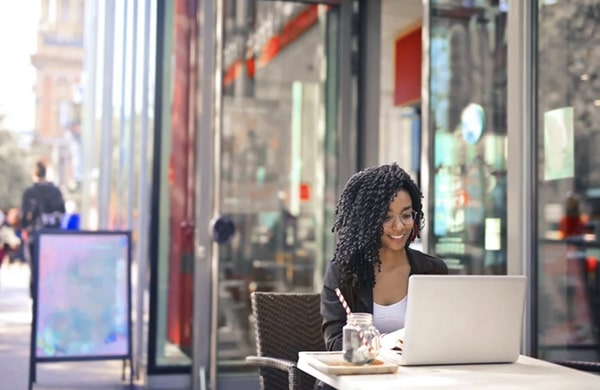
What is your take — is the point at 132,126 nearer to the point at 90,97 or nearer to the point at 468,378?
the point at 90,97

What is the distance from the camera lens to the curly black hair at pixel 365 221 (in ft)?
9.41

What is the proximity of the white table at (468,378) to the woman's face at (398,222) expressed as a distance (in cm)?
51

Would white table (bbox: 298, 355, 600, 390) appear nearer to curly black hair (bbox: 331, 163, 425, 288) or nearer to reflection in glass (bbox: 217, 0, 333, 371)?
curly black hair (bbox: 331, 163, 425, 288)

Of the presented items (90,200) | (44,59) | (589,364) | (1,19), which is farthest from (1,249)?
(44,59)

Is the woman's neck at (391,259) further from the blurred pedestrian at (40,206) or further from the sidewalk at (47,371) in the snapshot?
the blurred pedestrian at (40,206)

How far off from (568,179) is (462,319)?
1624 millimetres

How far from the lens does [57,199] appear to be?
943 centimetres

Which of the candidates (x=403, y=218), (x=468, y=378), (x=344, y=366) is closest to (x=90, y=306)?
(x=403, y=218)

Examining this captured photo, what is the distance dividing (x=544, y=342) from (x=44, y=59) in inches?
1780

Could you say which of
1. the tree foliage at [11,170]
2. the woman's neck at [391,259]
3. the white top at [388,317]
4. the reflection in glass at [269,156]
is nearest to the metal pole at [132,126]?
the reflection in glass at [269,156]

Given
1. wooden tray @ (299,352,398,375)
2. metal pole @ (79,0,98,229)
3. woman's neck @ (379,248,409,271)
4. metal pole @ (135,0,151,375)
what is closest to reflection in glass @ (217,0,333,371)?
metal pole @ (135,0,151,375)

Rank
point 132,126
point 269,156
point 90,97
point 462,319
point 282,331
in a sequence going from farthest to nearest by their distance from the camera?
point 90,97 < point 132,126 < point 269,156 < point 282,331 < point 462,319

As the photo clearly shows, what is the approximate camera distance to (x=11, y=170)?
34.7 metres

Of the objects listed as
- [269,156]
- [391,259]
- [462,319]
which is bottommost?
[462,319]
